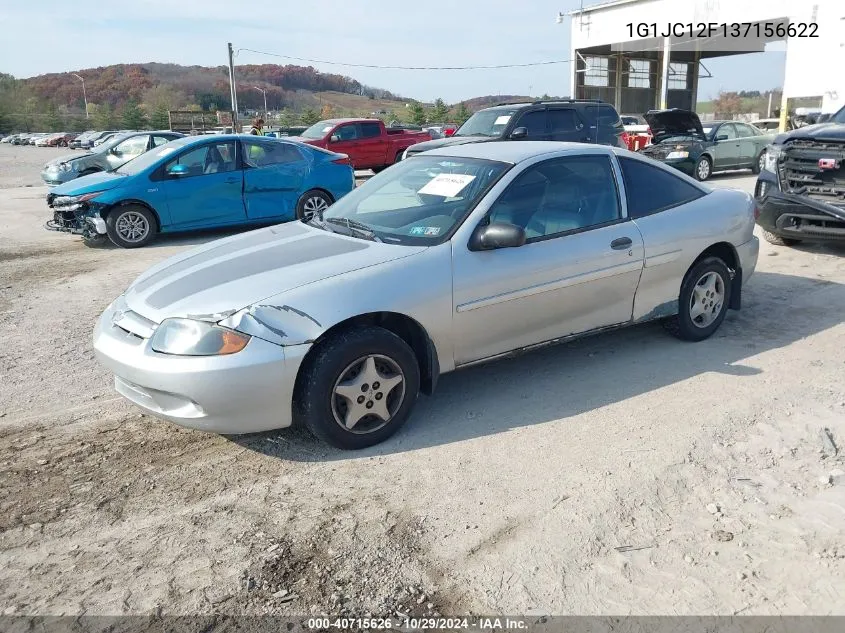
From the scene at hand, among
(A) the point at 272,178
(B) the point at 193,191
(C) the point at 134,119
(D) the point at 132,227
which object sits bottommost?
(D) the point at 132,227

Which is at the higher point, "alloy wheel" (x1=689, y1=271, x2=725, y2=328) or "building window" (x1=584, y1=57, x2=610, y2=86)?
"building window" (x1=584, y1=57, x2=610, y2=86)

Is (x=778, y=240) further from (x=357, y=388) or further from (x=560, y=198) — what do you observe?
(x=357, y=388)

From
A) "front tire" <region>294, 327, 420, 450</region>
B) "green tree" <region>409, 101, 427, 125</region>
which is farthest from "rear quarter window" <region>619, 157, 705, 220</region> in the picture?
"green tree" <region>409, 101, 427, 125</region>

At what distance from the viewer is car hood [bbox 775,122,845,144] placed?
7871 millimetres

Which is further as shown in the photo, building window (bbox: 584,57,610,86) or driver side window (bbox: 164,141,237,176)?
building window (bbox: 584,57,610,86)

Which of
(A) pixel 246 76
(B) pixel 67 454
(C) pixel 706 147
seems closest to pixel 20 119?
(A) pixel 246 76

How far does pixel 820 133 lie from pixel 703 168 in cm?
926

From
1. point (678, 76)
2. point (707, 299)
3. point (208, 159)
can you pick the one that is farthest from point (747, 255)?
point (678, 76)

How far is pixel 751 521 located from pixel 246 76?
6383 inches

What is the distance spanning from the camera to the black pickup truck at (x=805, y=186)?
7.72 metres

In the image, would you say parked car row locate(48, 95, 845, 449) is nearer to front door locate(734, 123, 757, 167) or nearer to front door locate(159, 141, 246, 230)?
front door locate(159, 141, 246, 230)

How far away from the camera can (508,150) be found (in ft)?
15.8

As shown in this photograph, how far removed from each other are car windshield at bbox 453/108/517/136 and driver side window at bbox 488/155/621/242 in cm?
857

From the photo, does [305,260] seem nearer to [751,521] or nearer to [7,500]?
[7,500]
